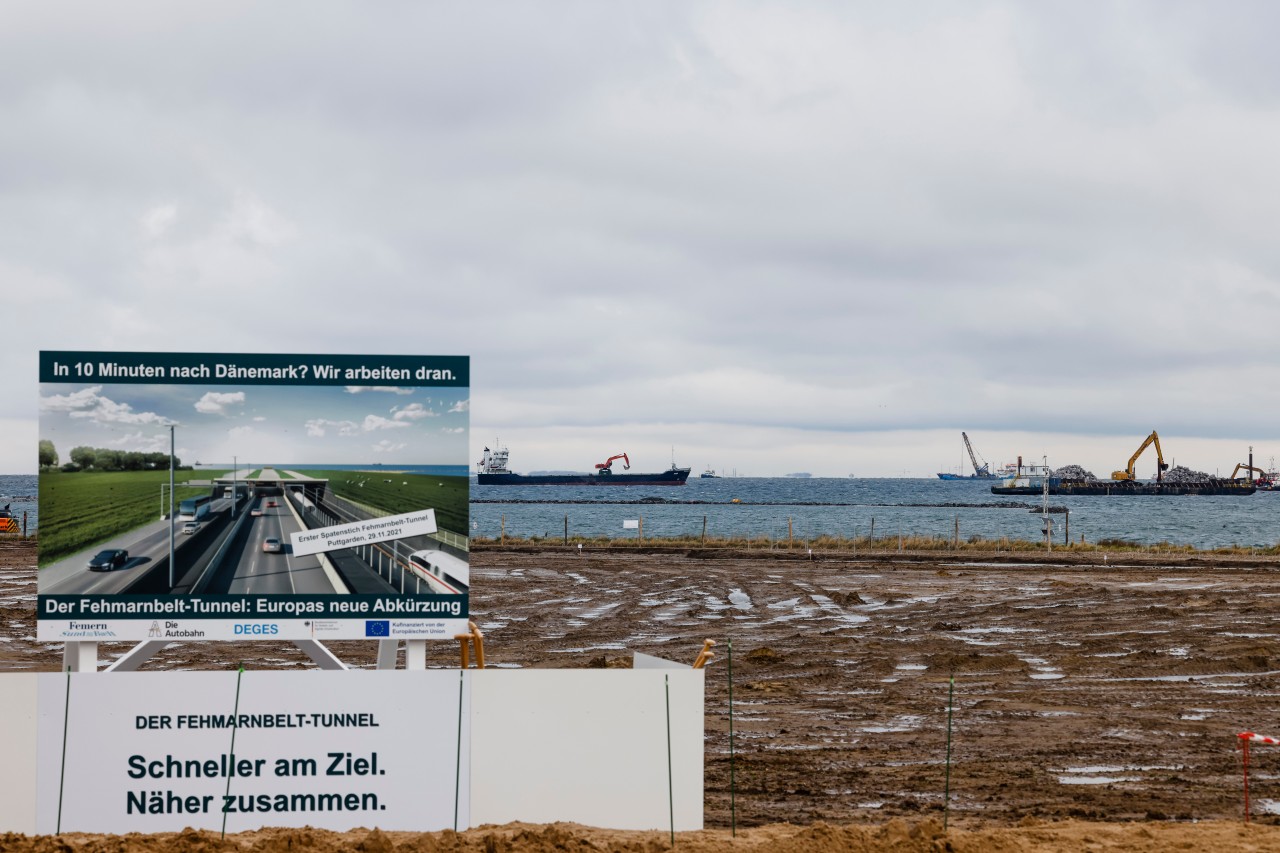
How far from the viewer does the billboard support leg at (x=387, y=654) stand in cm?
1118

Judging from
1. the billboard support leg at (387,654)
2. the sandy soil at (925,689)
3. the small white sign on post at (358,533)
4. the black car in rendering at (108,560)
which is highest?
the small white sign on post at (358,533)

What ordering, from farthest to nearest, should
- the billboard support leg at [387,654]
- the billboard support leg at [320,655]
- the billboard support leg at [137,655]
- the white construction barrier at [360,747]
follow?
the billboard support leg at [387,654]
the billboard support leg at [320,655]
the billboard support leg at [137,655]
the white construction barrier at [360,747]

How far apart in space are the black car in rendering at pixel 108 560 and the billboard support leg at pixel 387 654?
2.42 metres

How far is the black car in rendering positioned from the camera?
10.5 m

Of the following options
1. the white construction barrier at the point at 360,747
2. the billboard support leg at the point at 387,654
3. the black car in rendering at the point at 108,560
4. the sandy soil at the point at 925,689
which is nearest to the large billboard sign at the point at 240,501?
the black car in rendering at the point at 108,560

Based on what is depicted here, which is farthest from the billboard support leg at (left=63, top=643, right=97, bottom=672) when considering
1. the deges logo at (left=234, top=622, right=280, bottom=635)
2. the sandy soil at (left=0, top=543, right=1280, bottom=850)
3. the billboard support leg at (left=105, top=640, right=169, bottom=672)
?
the sandy soil at (left=0, top=543, right=1280, bottom=850)

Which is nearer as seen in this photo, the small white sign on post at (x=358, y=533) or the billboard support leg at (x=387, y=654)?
the small white sign on post at (x=358, y=533)

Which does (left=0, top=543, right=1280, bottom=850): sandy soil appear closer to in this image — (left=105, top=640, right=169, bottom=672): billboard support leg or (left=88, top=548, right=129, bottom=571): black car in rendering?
(left=105, top=640, right=169, bottom=672): billboard support leg

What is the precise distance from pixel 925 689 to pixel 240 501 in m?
14.6

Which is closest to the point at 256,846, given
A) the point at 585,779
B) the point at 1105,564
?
the point at 585,779

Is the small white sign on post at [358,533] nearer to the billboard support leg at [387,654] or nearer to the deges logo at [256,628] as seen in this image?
the deges logo at [256,628]

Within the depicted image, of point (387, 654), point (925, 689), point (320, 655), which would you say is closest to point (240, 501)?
point (320, 655)

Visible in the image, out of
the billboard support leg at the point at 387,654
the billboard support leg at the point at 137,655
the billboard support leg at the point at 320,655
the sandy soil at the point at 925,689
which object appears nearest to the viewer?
the billboard support leg at the point at 137,655

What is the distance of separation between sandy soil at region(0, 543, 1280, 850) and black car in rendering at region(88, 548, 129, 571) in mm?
2292
